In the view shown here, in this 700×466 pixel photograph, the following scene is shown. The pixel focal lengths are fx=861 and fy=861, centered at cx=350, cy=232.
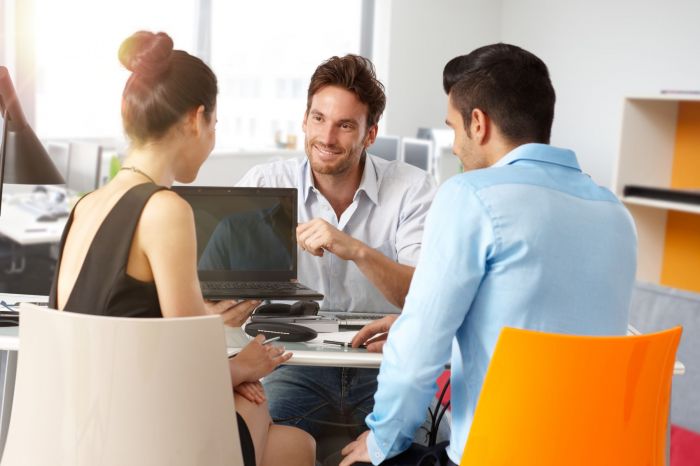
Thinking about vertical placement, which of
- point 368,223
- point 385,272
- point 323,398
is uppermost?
point 368,223

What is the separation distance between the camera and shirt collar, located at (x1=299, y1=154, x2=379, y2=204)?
97.3 inches

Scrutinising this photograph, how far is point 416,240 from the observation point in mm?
2418

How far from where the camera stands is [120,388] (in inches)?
54.6

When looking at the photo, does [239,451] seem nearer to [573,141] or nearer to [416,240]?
[416,240]

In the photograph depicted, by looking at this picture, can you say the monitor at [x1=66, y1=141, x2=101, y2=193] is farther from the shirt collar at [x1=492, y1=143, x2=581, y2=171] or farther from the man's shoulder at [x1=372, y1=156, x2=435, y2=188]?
the shirt collar at [x1=492, y1=143, x2=581, y2=171]

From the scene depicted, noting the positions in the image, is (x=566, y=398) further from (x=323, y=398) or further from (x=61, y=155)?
(x=61, y=155)

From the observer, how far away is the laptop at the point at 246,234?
2154mm

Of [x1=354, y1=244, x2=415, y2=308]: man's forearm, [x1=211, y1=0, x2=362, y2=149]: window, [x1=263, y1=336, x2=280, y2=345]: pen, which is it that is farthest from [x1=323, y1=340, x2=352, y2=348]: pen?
[x1=211, y1=0, x2=362, y2=149]: window

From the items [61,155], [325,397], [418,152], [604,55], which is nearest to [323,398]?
[325,397]

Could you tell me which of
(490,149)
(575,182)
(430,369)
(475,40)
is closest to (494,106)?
(490,149)

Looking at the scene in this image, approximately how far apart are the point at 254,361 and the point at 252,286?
0.38 meters

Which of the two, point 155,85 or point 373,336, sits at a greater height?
point 155,85

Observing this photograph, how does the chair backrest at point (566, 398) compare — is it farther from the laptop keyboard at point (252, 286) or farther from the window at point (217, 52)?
the window at point (217, 52)

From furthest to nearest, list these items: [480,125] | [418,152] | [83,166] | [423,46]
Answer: [423,46] → [418,152] → [83,166] → [480,125]
